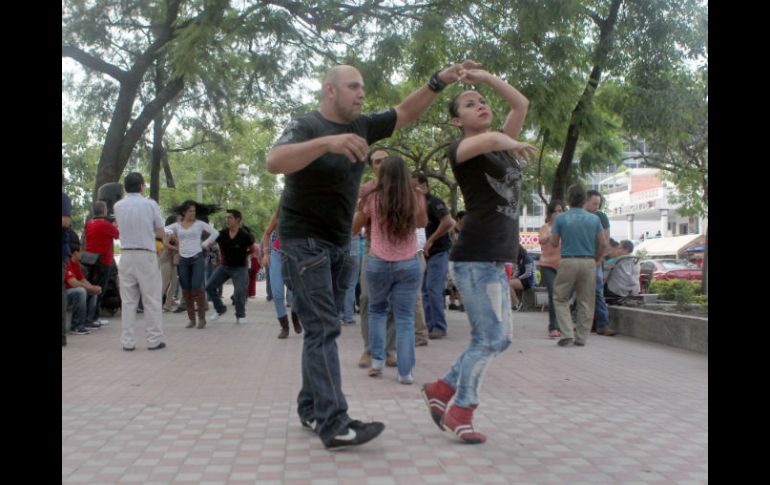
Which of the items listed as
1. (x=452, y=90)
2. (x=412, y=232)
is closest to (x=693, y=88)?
(x=452, y=90)

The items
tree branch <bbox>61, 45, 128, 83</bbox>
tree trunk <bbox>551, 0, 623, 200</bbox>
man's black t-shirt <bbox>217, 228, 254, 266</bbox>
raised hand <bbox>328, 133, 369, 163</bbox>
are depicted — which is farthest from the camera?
tree branch <bbox>61, 45, 128, 83</bbox>

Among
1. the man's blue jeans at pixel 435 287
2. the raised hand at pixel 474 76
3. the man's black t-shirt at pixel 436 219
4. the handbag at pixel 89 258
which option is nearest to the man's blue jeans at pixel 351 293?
the man's blue jeans at pixel 435 287

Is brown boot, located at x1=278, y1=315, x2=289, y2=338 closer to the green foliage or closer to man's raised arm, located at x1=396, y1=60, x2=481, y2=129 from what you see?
the green foliage

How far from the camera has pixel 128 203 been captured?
8.97 meters

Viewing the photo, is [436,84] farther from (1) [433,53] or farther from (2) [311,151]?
(1) [433,53]

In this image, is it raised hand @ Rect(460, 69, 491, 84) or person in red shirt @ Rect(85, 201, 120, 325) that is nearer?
raised hand @ Rect(460, 69, 491, 84)

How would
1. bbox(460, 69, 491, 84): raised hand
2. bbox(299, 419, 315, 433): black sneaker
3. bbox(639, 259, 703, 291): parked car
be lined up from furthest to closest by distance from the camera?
bbox(639, 259, 703, 291): parked car < bbox(299, 419, 315, 433): black sneaker < bbox(460, 69, 491, 84): raised hand

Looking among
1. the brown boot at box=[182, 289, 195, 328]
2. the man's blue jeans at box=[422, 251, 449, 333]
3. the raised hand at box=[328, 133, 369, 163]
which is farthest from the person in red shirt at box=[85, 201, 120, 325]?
the raised hand at box=[328, 133, 369, 163]

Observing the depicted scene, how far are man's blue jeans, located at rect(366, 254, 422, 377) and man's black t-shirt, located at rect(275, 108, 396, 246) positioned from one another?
2.07 m

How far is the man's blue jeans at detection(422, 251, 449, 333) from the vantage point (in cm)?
992

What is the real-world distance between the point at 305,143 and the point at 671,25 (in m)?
11.3

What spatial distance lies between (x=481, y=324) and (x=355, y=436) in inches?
36.8

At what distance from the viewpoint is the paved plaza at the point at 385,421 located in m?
3.84
